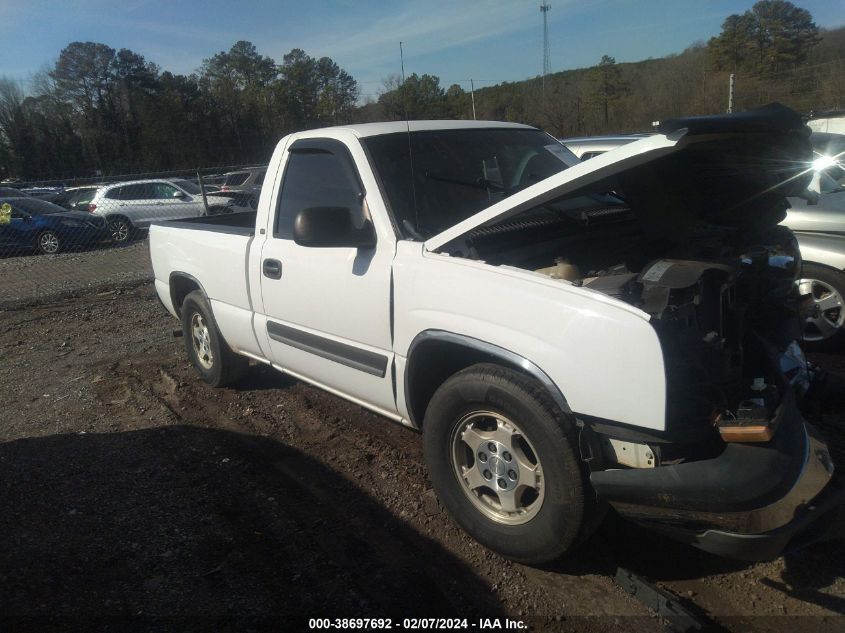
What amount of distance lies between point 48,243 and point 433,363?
1536 centimetres

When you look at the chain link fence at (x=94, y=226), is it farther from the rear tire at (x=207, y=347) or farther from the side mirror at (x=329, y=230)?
the side mirror at (x=329, y=230)

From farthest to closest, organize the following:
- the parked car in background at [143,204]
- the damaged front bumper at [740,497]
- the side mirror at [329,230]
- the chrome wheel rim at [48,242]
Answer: the parked car in background at [143,204]
the chrome wheel rim at [48,242]
the side mirror at [329,230]
the damaged front bumper at [740,497]

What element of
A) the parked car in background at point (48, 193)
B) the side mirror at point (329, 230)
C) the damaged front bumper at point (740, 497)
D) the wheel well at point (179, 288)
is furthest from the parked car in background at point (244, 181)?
the damaged front bumper at point (740, 497)

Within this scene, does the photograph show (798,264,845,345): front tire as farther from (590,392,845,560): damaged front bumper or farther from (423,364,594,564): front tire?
(423,364,594,564): front tire

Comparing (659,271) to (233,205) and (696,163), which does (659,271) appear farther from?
(233,205)

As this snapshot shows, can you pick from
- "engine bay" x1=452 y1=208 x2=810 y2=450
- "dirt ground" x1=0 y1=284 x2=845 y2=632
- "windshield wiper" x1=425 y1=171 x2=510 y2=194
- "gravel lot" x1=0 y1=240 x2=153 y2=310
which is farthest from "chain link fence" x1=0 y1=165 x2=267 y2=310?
"engine bay" x1=452 y1=208 x2=810 y2=450

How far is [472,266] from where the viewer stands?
9.81 ft

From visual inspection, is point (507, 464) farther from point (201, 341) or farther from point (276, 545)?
point (201, 341)

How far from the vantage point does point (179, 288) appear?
5.80 m

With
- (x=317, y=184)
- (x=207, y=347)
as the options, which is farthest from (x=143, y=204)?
(x=317, y=184)

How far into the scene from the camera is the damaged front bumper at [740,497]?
2.31 metres

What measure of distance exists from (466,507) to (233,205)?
14.7m

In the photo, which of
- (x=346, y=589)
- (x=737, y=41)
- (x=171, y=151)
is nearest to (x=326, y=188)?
(x=346, y=589)

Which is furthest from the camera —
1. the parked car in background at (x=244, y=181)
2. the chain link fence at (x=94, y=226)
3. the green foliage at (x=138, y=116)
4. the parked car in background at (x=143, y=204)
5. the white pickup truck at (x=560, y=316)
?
the green foliage at (x=138, y=116)
